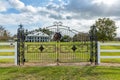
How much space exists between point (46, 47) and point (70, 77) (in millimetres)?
4984

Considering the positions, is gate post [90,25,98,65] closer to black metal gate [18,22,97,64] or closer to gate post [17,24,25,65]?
black metal gate [18,22,97,64]

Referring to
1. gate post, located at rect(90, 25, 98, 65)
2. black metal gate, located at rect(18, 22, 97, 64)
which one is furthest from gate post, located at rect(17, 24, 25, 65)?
gate post, located at rect(90, 25, 98, 65)

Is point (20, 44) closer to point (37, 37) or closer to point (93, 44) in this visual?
point (37, 37)

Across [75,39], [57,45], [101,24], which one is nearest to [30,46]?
[57,45]

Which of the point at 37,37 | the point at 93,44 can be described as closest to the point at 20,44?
the point at 37,37

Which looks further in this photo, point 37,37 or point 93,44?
point 37,37

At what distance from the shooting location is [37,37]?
14.4 m

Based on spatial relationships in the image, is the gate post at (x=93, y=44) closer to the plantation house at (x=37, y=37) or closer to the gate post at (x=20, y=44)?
the plantation house at (x=37, y=37)

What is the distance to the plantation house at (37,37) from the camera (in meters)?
13.6

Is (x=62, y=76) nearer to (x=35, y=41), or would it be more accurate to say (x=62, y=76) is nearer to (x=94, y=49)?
(x=94, y=49)

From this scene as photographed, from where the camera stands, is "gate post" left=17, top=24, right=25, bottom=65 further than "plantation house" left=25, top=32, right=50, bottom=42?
No

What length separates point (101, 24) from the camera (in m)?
68.4

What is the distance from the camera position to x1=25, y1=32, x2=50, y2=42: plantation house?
1358 centimetres

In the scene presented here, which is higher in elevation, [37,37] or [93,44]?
[37,37]
